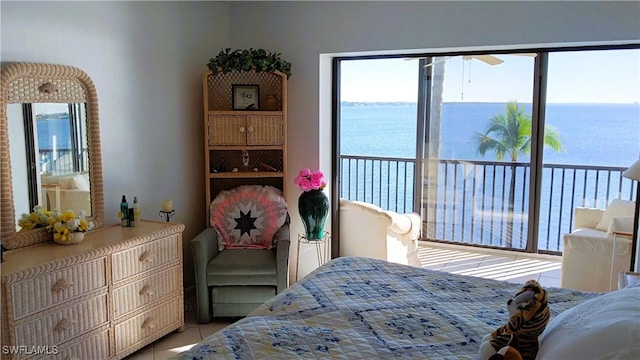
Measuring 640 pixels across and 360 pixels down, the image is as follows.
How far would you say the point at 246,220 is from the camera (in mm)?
3945

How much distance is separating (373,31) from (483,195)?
2139mm

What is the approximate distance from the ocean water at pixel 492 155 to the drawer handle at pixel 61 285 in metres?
2.50

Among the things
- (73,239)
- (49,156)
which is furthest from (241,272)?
(49,156)

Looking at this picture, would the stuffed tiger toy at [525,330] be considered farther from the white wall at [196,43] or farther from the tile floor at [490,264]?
the tile floor at [490,264]

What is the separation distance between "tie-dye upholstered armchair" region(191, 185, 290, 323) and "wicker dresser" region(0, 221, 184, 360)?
0.20 m

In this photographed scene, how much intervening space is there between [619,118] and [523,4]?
1.43 meters

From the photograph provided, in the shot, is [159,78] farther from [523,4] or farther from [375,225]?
[523,4]

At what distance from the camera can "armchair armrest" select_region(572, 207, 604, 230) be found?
4.47 m

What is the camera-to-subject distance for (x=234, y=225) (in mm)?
3936

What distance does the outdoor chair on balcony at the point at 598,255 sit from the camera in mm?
3871

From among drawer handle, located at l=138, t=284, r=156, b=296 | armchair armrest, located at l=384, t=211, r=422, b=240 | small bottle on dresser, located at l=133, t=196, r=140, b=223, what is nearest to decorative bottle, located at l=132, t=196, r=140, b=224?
small bottle on dresser, located at l=133, t=196, r=140, b=223

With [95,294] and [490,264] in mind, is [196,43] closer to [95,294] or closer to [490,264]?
[95,294]

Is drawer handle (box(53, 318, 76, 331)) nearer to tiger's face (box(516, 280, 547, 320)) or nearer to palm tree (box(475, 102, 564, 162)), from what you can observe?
tiger's face (box(516, 280, 547, 320))

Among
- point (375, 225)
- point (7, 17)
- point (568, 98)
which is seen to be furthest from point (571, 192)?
point (7, 17)
